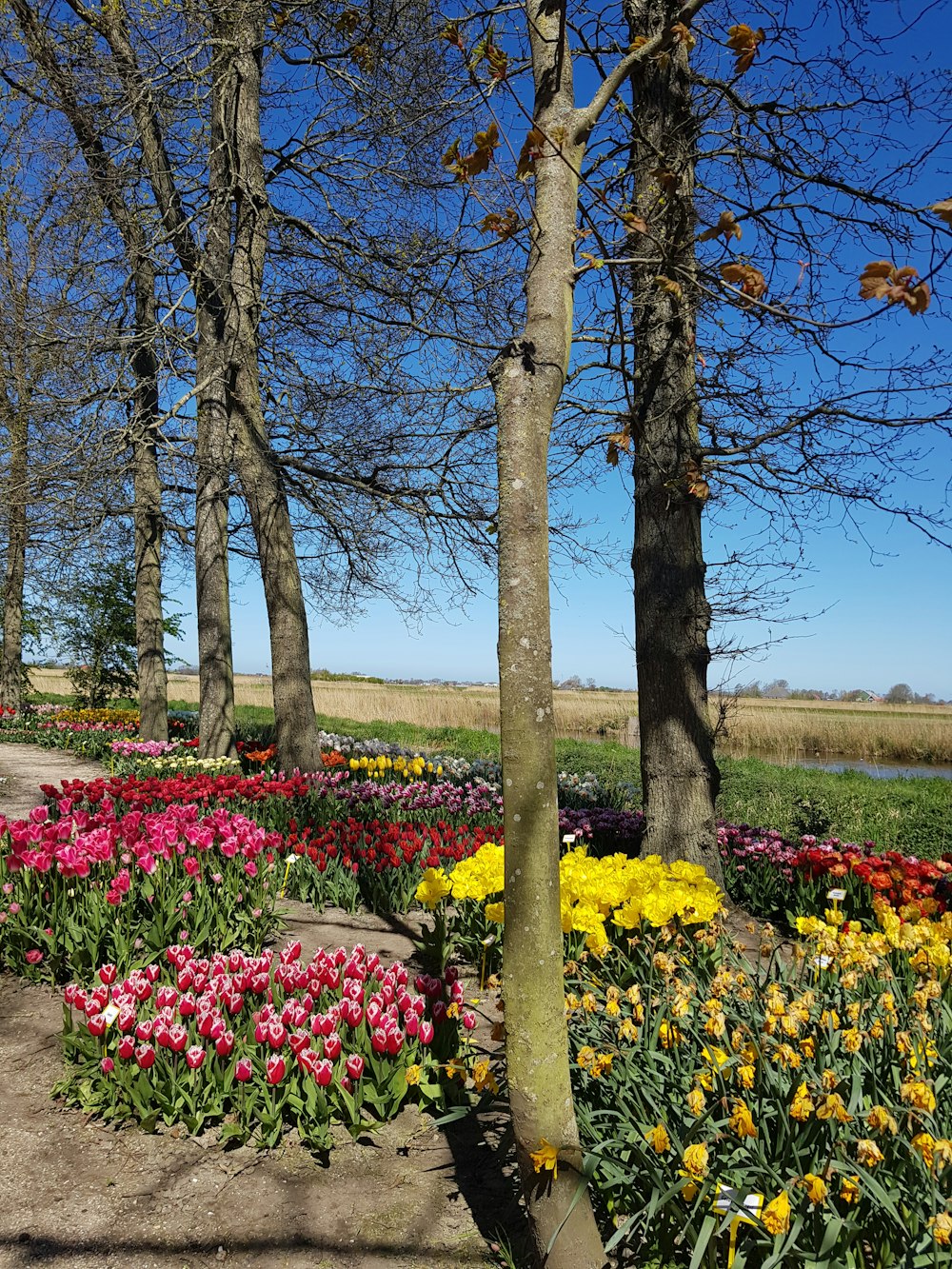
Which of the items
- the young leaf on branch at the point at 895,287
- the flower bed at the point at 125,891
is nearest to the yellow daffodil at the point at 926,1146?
the young leaf on branch at the point at 895,287

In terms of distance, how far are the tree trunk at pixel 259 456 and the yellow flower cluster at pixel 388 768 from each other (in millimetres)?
572

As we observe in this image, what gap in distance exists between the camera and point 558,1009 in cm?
207

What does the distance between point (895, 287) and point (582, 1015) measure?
2.51m

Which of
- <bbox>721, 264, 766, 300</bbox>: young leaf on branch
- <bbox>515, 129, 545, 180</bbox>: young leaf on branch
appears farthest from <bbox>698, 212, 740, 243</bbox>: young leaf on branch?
<bbox>515, 129, 545, 180</bbox>: young leaf on branch

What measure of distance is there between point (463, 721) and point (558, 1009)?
69.0ft

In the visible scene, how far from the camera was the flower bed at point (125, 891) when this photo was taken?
399 cm

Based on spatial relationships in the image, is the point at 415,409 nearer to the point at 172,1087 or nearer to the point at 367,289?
the point at 172,1087

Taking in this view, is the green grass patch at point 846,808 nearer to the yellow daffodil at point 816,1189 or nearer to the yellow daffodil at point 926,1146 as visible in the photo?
the yellow daffodil at point 926,1146

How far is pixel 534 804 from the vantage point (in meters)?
2.06

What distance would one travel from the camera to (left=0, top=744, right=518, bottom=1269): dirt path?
91.2 inches

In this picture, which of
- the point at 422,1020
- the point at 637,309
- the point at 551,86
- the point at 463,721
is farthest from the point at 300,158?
the point at 463,721

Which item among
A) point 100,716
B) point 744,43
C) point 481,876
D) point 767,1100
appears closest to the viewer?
point 767,1100

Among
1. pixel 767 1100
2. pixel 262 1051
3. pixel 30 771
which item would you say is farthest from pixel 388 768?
pixel 767 1100

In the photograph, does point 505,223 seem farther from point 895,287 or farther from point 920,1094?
point 920,1094
